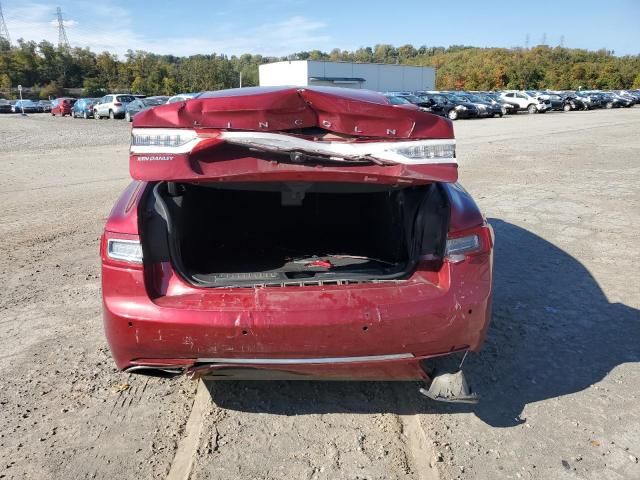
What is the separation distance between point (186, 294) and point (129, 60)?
97.7 m

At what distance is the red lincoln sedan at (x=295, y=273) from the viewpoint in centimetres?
230

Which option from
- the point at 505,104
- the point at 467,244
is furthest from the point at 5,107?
the point at 467,244

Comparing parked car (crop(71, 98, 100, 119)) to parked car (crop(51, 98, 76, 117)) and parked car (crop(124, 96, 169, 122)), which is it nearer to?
parked car (crop(51, 98, 76, 117))

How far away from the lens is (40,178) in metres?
10.4

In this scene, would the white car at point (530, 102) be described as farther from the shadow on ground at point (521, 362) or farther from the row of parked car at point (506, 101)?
the shadow on ground at point (521, 362)

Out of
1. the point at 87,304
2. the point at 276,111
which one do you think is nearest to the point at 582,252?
the point at 276,111

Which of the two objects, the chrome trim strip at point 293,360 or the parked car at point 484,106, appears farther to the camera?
the parked car at point 484,106

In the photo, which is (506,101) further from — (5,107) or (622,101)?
(5,107)

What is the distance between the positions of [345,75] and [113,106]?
115 feet

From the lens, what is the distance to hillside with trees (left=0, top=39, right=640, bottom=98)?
7650 centimetres

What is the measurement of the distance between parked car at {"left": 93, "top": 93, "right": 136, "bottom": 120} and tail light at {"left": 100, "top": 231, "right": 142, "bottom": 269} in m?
32.9

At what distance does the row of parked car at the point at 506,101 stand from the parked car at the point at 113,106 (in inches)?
674

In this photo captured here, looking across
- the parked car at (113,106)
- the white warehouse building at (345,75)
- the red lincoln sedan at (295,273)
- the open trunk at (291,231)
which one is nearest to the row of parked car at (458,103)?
the parked car at (113,106)

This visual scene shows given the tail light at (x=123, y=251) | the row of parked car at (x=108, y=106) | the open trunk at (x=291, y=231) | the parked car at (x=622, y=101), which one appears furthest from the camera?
the parked car at (x=622, y=101)
